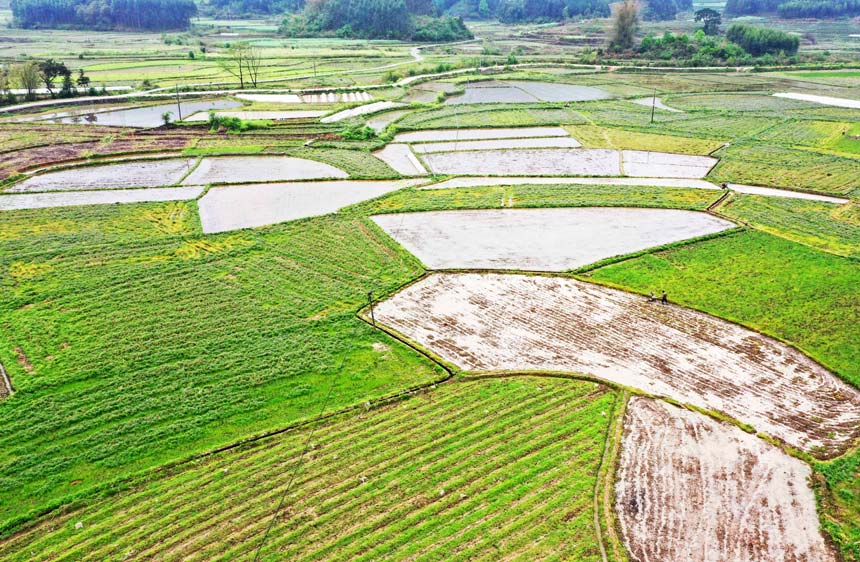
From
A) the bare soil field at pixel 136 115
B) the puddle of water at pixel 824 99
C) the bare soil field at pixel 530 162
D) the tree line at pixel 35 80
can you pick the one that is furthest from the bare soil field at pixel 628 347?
the tree line at pixel 35 80

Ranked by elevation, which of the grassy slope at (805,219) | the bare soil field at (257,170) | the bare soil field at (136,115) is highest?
the bare soil field at (136,115)

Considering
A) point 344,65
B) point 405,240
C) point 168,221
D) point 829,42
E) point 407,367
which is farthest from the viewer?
point 829,42

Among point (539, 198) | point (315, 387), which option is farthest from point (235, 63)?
point (315, 387)

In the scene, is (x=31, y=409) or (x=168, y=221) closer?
(x=31, y=409)

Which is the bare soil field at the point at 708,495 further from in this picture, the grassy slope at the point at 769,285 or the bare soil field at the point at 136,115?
the bare soil field at the point at 136,115

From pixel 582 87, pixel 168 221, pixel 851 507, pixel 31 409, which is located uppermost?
pixel 582 87

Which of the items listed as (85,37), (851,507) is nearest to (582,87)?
(851,507)

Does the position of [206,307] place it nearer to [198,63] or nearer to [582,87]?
[582,87]

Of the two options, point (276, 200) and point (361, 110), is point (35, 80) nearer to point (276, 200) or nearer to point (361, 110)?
point (361, 110)
